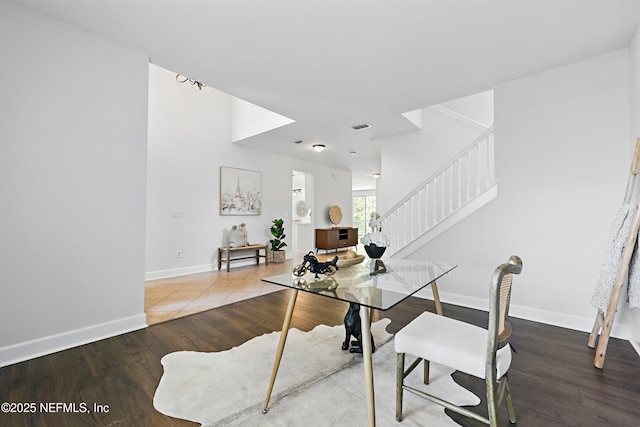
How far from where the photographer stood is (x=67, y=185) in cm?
219

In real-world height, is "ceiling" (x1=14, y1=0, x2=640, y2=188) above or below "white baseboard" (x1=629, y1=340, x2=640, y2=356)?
above

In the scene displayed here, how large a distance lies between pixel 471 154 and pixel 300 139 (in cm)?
293

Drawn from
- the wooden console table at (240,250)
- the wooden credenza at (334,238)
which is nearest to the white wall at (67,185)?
the wooden console table at (240,250)

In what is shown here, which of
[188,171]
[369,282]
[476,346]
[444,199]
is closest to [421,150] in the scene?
[444,199]

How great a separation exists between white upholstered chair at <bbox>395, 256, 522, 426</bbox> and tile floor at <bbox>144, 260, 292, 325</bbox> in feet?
8.30

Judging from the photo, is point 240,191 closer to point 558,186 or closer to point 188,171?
point 188,171

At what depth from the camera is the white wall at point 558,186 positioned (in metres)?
2.43

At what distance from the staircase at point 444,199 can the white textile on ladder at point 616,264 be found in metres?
1.13

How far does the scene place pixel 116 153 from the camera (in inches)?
95.9

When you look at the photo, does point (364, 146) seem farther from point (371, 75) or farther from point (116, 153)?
point (116, 153)

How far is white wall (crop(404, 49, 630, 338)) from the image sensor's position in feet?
7.98

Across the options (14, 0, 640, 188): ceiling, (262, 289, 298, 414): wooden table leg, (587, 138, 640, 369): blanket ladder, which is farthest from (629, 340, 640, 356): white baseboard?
(262, 289, 298, 414): wooden table leg

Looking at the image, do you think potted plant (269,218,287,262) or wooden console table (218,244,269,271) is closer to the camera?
wooden console table (218,244,269,271)

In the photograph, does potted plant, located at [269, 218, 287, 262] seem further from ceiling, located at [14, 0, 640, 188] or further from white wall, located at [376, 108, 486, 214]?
ceiling, located at [14, 0, 640, 188]
